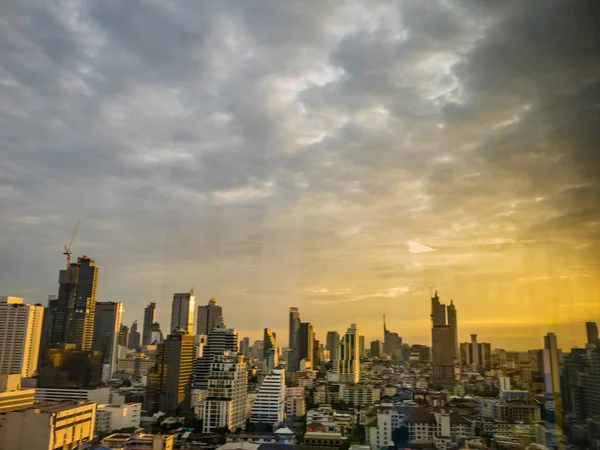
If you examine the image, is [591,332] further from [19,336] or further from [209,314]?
[19,336]

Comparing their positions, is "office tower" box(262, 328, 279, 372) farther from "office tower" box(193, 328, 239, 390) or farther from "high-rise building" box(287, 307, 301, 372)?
"office tower" box(193, 328, 239, 390)

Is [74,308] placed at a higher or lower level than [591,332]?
higher

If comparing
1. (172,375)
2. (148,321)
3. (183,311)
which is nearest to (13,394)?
(148,321)

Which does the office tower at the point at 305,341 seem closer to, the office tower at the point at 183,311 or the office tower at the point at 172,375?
the office tower at the point at 183,311

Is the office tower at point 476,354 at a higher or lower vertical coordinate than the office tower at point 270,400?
higher

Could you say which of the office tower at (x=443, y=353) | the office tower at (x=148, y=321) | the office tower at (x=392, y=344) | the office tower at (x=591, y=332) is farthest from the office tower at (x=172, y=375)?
the office tower at (x=591, y=332)

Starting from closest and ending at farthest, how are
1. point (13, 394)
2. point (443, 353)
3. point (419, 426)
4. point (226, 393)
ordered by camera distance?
1. point (13, 394)
2. point (419, 426)
3. point (443, 353)
4. point (226, 393)
